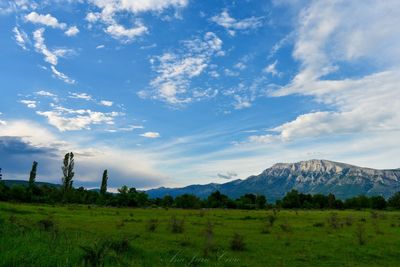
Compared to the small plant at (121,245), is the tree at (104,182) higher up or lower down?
higher up

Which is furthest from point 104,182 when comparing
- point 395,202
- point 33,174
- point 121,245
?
point 121,245

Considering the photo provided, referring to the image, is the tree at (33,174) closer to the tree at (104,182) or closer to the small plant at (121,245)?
the tree at (104,182)

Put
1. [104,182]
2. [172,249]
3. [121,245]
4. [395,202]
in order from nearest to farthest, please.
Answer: [121,245] < [172,249] < [395,202] < [104,182]

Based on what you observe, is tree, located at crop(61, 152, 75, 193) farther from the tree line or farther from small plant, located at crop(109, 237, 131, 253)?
small plant, located at crop(109, 237, 131, 253)

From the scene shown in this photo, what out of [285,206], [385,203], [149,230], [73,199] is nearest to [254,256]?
[149,230]

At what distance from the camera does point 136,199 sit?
109562 mm

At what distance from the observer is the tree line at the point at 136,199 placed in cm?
9840

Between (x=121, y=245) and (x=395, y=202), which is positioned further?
(x=395, y=202)

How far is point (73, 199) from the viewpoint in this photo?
106 meters

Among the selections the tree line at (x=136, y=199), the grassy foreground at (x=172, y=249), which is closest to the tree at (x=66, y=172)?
the tree line at (x=136, y=199)

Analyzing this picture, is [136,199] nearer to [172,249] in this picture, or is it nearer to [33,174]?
[33,174]

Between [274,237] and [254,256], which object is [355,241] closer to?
[274,237]

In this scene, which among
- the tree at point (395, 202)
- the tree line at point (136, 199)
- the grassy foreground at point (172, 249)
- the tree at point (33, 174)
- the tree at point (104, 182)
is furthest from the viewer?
the tree at point (104, 182)

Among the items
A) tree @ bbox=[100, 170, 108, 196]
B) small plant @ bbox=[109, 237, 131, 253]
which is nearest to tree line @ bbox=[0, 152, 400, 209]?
tree @ bbox=[100, 170, 108, 196]
